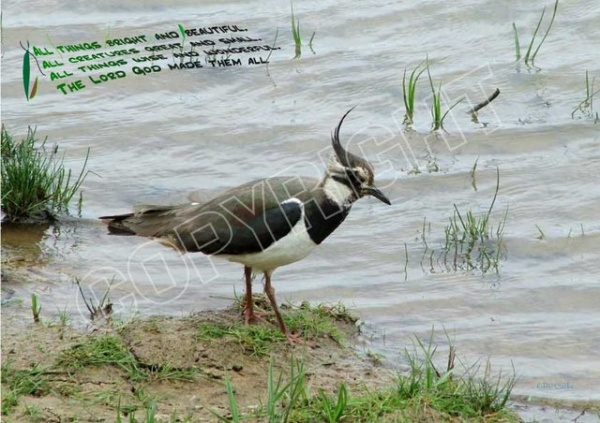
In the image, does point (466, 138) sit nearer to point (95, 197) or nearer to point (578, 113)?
point (578, 113)

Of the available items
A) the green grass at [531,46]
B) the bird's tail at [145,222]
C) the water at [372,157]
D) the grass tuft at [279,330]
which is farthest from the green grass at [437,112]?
the bird's tail at [145,222]

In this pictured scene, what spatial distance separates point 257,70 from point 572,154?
10.4 ft

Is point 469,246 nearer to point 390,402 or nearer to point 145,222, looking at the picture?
point 145,222

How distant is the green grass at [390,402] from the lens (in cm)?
513

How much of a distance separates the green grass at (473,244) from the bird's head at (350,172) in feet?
5.47

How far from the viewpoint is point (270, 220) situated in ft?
20.3

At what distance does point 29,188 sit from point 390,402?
3.61 m

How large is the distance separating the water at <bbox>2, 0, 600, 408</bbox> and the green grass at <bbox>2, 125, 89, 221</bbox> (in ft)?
0.55

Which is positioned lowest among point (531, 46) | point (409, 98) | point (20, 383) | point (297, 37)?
point (20, 383)

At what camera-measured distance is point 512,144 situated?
957 cm

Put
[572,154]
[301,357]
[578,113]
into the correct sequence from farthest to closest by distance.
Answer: [578,113] → [572,154] → [301,357]

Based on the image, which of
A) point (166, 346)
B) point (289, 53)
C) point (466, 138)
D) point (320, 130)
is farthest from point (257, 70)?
point (166, 346)

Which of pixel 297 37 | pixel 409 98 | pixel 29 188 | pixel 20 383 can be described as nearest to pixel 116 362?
pixel 20 383

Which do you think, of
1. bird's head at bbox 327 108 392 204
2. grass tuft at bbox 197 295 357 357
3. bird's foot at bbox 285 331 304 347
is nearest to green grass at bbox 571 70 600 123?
grass tuft at bbox 197 295 357 357
